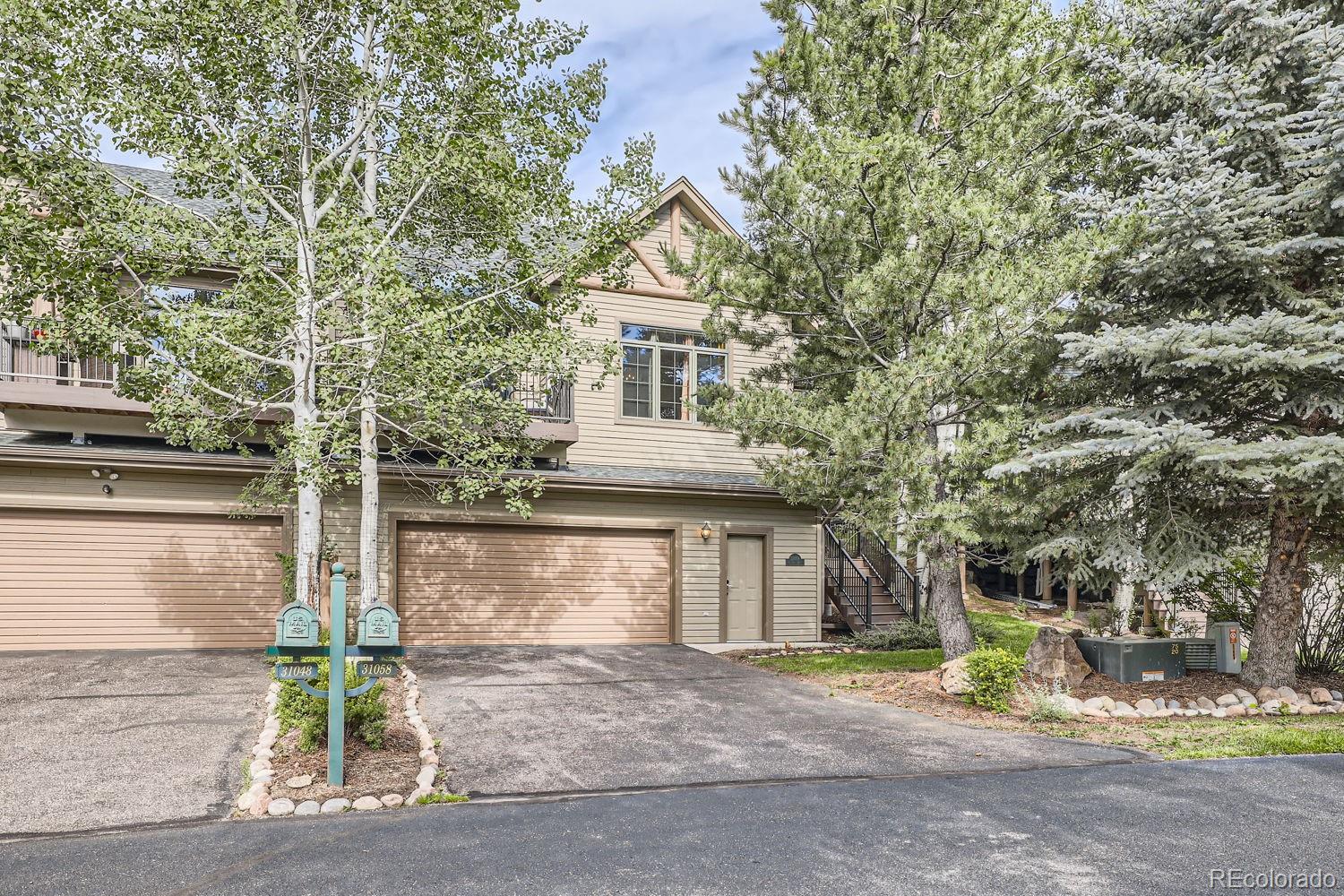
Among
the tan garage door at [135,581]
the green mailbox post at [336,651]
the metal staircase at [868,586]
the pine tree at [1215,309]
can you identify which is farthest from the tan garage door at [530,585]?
the green mailbox post at [336,651]

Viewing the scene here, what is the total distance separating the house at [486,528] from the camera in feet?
35.9

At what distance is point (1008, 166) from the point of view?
10.0m

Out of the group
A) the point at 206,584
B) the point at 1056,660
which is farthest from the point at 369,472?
the point at 1056,660

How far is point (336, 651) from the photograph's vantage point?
5785 mm

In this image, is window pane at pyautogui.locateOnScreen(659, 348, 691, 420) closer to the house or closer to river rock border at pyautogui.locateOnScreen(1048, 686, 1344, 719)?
the house

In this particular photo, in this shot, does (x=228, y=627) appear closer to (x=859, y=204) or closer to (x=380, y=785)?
(x=380, y=785)

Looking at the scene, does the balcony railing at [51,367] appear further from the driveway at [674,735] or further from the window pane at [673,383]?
the driveway at [674,735]

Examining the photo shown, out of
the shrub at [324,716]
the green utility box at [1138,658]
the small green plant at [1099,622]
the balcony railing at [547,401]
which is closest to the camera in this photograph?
the shrub at [324,716]

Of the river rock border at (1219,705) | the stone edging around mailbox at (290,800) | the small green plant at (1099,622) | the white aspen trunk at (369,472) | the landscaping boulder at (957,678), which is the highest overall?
the white aspen trunk at (369,472)

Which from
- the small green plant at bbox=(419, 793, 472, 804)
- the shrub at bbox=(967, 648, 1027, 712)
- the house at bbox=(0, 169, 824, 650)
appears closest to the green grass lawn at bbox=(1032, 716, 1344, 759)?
the shrub at bbox=(967, 648, 1027, 712)

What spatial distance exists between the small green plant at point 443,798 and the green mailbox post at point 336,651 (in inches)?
24.8

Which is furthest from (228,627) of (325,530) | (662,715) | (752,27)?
(752,27)

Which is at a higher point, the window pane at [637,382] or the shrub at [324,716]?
the window pane at [637,382]

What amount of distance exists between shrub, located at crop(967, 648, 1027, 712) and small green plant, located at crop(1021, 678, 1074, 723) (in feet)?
0.75
